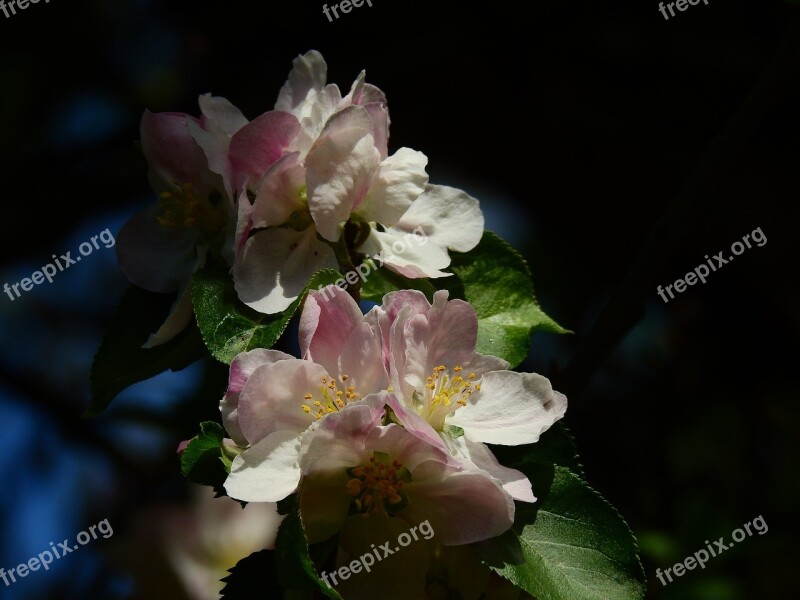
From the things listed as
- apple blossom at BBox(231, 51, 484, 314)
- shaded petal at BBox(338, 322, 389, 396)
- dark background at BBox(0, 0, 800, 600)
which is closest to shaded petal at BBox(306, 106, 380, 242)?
apple blossom at BBox(231, 51, 484, 314)

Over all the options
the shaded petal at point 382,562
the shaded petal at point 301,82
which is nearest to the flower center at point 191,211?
the shaded petal at point 301,82

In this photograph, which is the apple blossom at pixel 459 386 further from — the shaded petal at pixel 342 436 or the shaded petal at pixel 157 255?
the shaded petal at pixel 157 255

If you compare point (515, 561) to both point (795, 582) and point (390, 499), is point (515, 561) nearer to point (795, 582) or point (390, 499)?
point (390, 499)

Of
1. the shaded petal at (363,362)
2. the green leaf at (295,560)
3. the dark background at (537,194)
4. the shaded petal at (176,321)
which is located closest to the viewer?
the green leaf at (295,560)

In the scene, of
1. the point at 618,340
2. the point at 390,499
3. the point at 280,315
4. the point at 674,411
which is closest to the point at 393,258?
the point at 280,315

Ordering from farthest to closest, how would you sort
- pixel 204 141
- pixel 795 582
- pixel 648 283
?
pixel 795 582 → pixel 648 283 → pixel 204 141

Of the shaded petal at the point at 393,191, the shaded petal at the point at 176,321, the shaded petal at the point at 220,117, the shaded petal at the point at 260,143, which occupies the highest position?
the shaded petal at the point at 220,117
